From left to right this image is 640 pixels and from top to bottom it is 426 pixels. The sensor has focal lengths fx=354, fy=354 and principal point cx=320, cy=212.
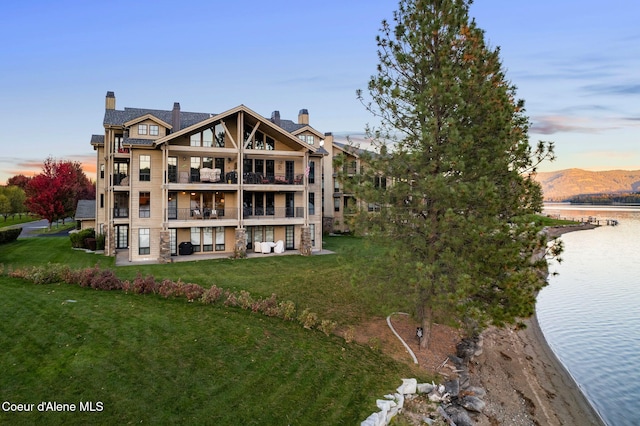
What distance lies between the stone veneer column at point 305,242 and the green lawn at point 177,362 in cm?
1090

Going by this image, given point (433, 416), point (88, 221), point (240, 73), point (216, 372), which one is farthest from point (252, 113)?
point (88, 221)

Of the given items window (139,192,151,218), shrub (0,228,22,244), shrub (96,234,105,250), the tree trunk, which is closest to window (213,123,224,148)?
window (139,192,151,218)

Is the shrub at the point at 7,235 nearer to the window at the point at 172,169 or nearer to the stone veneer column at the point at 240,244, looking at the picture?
the window at the point at 172,169

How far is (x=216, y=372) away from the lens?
29.9ft

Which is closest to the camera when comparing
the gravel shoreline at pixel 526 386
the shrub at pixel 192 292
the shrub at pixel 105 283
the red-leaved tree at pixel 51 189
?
the gravel shoreline at pixel 526 386

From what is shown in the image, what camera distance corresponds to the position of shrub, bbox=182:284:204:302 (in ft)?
48.7

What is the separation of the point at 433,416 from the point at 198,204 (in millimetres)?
22008

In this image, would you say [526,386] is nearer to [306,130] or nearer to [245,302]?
[245,302]

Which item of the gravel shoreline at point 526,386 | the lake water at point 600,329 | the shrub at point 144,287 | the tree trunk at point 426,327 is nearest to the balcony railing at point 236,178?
the shrub at point 144,287

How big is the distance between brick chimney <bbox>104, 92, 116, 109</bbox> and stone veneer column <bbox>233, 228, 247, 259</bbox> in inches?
633

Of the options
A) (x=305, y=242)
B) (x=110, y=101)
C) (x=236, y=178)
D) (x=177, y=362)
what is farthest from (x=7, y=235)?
(x=177, y=362)

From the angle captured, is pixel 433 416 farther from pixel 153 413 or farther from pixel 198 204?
pixel 198 204

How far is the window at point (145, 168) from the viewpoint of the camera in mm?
24547

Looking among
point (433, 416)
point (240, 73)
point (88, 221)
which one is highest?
point (240, 73)
